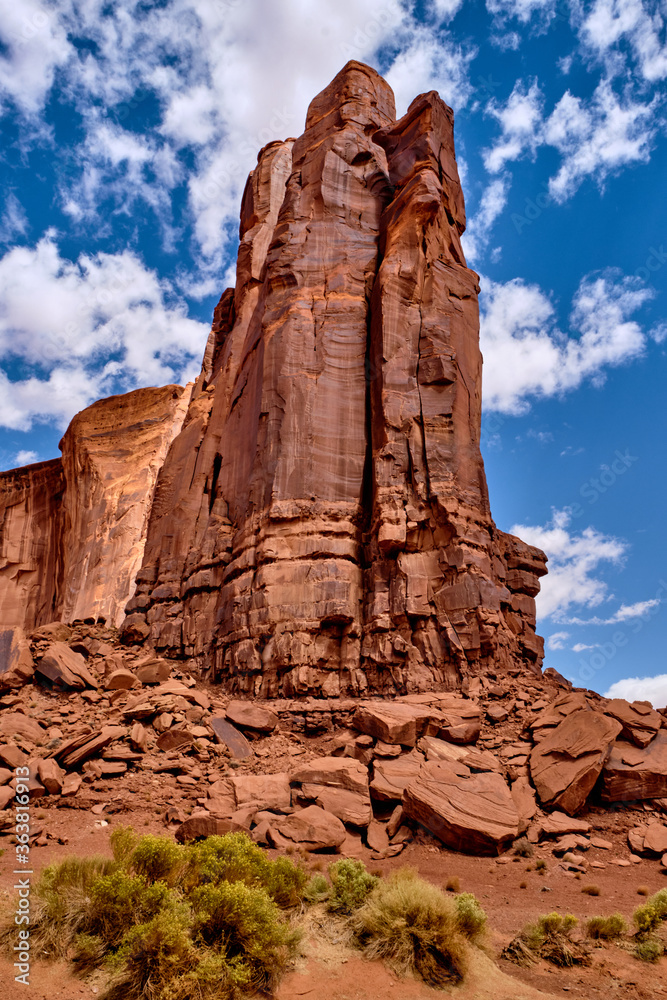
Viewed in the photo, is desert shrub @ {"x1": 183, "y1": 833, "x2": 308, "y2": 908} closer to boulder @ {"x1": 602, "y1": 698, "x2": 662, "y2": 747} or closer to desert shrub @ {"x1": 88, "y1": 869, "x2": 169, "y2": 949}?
desert shrub @ {"x1": 88, "y1": 869, "x2": 169, "y2": 949}

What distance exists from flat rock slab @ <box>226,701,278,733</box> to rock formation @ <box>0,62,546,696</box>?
1.23m

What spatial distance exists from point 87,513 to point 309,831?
36.4m

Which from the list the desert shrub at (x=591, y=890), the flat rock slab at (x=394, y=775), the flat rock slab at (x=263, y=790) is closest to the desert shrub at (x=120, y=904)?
the flat rock slab at (x=263, y=790)

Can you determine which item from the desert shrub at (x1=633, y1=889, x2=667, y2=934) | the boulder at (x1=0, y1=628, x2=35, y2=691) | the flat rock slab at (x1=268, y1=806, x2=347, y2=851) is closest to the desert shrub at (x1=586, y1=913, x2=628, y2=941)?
the desert shrub at (x1=633, y1=889, x2=667, y2=934)

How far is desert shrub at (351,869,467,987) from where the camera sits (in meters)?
7.80

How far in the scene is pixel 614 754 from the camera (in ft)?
47.9

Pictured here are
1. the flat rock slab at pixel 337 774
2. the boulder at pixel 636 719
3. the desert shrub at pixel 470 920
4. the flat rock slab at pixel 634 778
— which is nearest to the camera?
the desert shrub at pixel 470 920

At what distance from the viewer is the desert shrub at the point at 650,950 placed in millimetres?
8242

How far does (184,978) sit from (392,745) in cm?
952

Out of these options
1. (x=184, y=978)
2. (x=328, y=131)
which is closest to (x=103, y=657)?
(x=184, y=978)

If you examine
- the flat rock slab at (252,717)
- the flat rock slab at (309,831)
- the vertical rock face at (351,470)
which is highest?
the vertical rock face at (351,470)

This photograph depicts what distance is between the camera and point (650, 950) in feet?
27.2

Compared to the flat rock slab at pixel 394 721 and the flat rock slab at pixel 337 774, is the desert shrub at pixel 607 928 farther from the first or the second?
the flat rock slab at pixel 394 721

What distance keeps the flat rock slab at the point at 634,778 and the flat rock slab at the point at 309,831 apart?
250 inches
